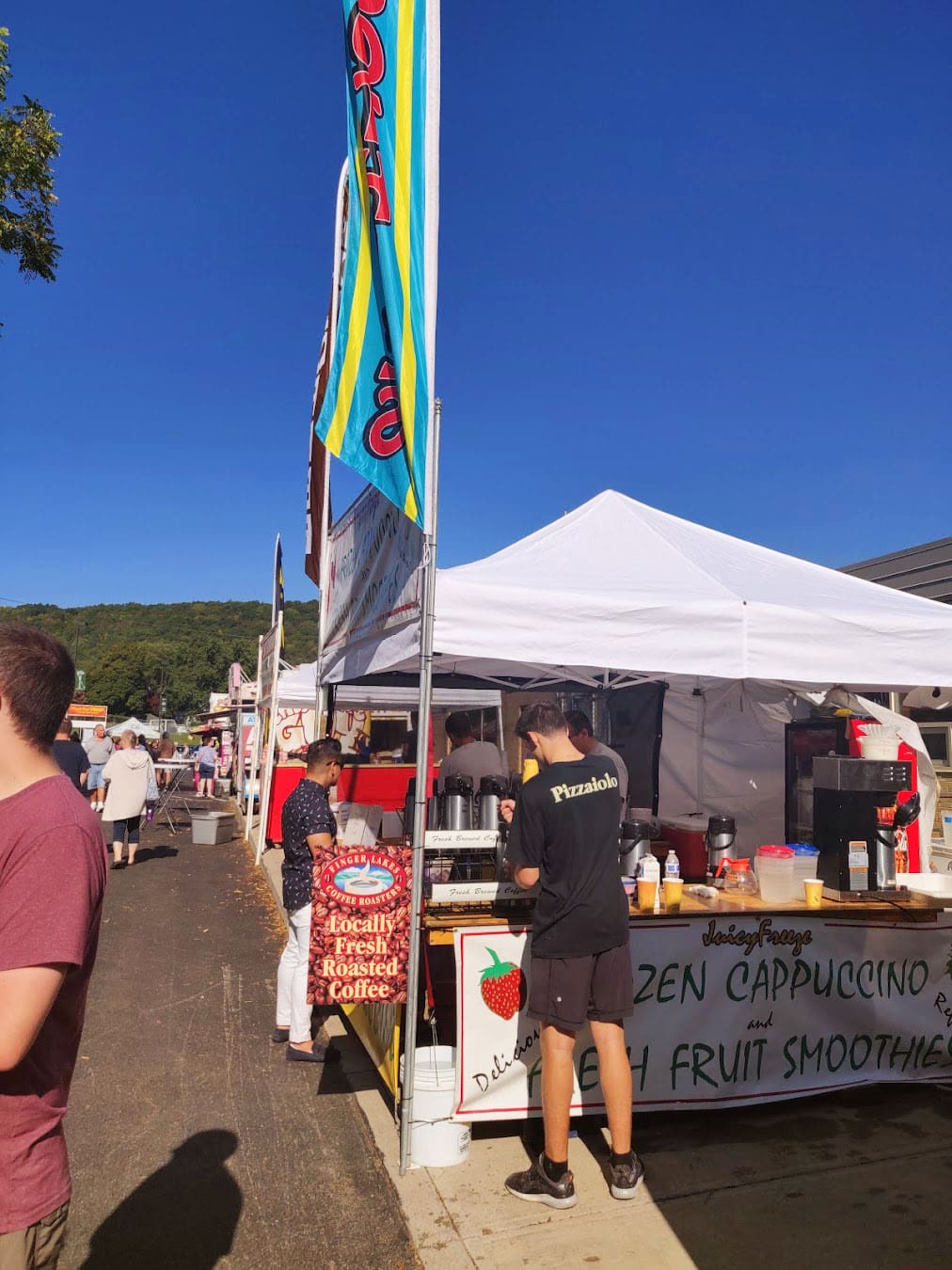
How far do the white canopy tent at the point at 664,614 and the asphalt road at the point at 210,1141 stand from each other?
220cm

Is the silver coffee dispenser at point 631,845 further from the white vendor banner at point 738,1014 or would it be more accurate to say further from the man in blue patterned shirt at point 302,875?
the man in blue patterned shirt at point 302,875

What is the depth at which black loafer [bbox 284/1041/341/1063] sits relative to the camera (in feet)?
15.8

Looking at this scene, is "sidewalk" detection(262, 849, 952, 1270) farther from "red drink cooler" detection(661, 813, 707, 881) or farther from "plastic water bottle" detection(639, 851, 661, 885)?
"red drink cooler" detection(661, 813, 707, 881)

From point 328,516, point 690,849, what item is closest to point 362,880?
point 690,849

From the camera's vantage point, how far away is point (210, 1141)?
387 centimetres

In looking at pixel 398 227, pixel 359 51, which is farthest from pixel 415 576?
pixel 359 51

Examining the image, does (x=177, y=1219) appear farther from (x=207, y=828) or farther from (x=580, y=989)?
(x=207, y=828)

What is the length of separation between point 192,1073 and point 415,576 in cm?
309

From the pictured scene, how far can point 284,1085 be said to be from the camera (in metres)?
4.53

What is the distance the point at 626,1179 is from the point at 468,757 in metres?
2.95

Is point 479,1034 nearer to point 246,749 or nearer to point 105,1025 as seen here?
point 105,1025

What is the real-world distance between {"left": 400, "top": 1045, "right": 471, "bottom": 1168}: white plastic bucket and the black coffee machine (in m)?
2.20

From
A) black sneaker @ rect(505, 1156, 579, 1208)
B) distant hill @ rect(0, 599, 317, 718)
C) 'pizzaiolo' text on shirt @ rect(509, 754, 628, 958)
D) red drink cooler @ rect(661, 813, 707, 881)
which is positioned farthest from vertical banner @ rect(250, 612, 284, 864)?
distant hill @ rect(0, 599, 317, 718)

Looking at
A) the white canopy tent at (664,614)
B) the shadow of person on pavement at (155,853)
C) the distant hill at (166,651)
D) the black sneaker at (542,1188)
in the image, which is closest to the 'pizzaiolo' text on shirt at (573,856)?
the white canopy tent at (664,614)
